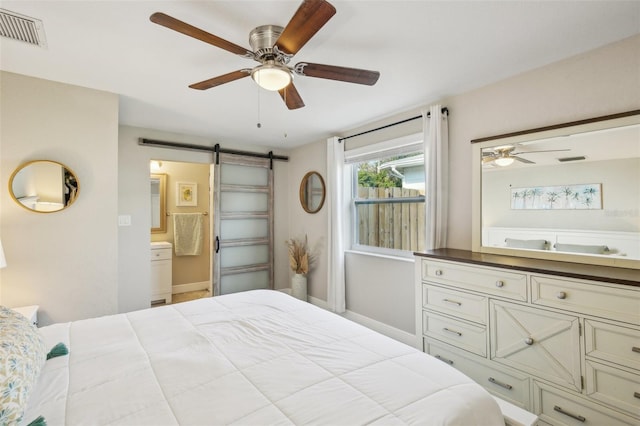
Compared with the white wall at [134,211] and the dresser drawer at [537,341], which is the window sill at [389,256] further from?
the white wall at [134,211]

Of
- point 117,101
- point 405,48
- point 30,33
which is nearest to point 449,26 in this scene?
point 405,48

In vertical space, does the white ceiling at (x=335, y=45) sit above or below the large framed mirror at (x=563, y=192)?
above

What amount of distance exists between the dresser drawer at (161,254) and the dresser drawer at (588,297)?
15.5 ft

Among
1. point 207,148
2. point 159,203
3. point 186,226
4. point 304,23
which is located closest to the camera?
point 304,23

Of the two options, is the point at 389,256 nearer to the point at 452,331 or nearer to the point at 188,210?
the point at 452,331

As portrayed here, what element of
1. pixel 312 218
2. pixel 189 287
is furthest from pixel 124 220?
pixel 312 218

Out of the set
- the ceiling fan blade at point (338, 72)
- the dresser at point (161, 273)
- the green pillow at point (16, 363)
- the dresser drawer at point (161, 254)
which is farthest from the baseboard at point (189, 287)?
the ceiling fan blade at point (338, 72)

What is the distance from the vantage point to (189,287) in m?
5.27

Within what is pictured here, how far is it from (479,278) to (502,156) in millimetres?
1045

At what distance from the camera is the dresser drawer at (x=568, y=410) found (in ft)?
5.11

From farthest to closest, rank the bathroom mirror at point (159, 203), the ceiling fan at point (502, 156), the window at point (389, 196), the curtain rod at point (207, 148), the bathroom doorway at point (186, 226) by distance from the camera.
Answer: the bathroom doorway at point (186, 226), the bathroom mirror at point (159, 203), the curtain rod at point (207, 148), the window at point (389, 196), the ceiling fan at point (502, 156)

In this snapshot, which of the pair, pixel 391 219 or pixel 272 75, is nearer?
pixel 272 75

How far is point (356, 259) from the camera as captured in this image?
388 cm

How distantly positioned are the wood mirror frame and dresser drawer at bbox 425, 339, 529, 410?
2.57 m
